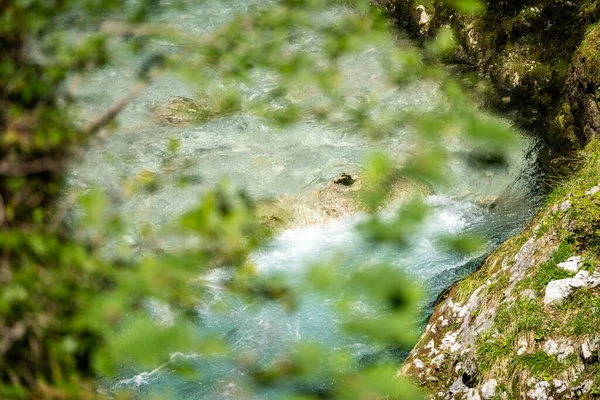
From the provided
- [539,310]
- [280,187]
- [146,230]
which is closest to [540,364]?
[539,310]

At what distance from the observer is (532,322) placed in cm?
416

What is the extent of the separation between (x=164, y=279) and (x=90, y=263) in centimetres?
20

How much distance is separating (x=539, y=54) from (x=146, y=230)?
944 cm

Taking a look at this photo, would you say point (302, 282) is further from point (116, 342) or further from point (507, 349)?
point (507, 349)

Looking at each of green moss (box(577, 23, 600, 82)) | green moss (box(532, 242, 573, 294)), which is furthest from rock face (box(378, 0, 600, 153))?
green moss (box(532, 242, 573, 294))

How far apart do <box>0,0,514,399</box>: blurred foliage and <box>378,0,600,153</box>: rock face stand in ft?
21.8

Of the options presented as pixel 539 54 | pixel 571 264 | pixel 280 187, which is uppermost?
pixel 539 54

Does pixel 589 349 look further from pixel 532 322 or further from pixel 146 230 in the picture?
pixel 146 230

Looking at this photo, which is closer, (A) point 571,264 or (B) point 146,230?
(B) point 146,230

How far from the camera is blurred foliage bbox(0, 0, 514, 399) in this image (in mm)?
1193

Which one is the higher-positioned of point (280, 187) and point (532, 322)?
point (532, 322)

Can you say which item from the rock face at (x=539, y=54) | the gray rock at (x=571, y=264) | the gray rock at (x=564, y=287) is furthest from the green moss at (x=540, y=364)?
the rock face at (x=539, y=54)

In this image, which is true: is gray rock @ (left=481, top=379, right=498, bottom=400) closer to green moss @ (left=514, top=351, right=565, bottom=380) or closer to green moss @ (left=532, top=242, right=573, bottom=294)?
green moss @ (left=514, top=351, right=565, bottom=380)

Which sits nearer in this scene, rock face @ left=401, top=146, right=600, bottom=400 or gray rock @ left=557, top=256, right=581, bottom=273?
rock face @ left=401, top=146, right=600, bottom=400
